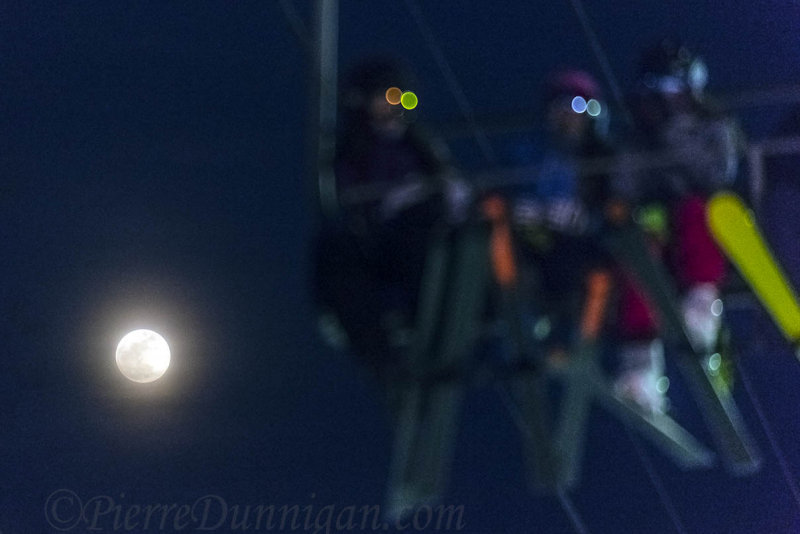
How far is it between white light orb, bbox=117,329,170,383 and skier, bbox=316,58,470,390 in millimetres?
1002

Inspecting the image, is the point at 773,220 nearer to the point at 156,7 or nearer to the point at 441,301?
the point at 441,301

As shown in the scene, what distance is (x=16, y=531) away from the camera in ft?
10.0

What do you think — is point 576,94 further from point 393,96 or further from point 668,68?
point 393,96

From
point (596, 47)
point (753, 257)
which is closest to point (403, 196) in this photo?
point (753, 257)

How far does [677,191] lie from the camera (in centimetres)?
239

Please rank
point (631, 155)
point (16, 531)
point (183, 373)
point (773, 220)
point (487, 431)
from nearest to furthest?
point (631, 155) → point (773, 220) → point (16, 531) → point (183, 373) → point (487, 431)

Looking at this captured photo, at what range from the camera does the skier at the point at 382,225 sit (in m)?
2.27

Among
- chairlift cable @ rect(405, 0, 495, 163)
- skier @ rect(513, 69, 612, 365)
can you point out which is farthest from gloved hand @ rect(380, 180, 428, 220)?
chairlift cable @ rect(405, 0, 495, 163)

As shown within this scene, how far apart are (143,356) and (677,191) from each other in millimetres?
1499

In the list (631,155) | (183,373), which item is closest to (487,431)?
(183,373)

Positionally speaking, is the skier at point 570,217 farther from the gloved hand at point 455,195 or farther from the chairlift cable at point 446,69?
the chairlift cable at point 446,69

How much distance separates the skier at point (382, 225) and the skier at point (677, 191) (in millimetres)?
377

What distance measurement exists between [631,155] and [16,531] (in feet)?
5.96

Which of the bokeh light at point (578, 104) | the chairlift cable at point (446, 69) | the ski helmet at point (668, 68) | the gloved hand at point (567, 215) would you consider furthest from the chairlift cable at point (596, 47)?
the gloved hand at point (567, 215)
